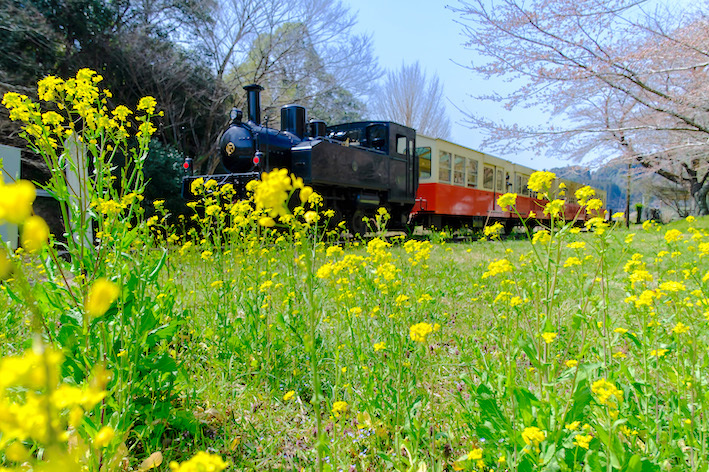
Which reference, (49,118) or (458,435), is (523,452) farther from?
(49,118)

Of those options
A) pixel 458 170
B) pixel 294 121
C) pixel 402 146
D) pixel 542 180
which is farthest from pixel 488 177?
pixel 542 180

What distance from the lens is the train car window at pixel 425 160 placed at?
10.4 metres

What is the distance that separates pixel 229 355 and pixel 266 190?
59.5 inches

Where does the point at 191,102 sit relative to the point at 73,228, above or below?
above

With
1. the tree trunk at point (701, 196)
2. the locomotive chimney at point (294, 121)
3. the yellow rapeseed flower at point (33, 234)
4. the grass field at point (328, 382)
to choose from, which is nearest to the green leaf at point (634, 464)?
the grass field at point (328, 382)

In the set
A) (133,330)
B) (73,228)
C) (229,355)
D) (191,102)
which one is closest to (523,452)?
(133,330)

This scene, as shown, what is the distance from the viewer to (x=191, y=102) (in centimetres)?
1306

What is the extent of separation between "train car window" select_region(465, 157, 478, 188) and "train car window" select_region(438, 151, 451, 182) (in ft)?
3.24

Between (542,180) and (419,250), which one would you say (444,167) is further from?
(542,180)

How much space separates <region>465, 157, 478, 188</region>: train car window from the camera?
1159cm

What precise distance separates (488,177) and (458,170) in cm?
210

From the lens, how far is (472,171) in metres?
11.8

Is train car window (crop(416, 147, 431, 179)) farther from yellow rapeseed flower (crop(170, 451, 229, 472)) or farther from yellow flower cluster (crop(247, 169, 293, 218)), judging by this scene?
yellow rapeseed flower (crop(170, 451, 229, 472))

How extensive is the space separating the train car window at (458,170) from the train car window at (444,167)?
25cm
